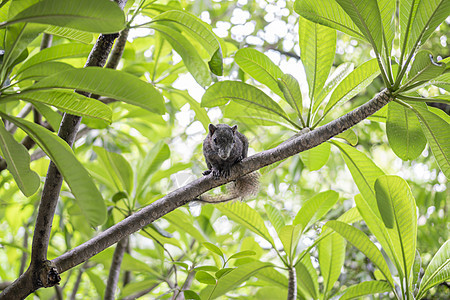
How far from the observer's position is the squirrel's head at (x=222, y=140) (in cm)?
133

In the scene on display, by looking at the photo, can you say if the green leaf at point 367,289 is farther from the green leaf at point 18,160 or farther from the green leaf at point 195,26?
the green leaf at point 18,160

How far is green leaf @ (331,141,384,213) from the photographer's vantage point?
1.25m

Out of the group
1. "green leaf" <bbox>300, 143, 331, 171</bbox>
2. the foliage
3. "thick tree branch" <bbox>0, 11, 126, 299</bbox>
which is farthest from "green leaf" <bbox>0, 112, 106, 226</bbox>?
"green leaf" <bbox>300, 143, 331, 171</bbox>

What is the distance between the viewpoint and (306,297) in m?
1.60

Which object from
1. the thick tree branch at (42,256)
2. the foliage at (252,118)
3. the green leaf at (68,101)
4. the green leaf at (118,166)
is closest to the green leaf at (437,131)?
the foliage at (252,118)

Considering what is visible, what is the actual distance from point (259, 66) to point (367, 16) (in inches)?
14.6

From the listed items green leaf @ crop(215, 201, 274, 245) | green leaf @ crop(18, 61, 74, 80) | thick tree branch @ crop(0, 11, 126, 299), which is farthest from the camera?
green leaf @ crop(215, 201, 274, 245)

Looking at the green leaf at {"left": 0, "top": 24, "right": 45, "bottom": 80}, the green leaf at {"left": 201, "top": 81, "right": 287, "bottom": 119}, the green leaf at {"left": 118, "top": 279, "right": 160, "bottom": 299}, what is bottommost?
the green leaf at {"left": 118, "top": 279, "right": 160, "bottom": 299}

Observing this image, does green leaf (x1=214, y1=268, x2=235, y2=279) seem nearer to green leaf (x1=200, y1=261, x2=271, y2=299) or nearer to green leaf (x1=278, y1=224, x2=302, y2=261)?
green leaf (x1=200, y1=261, x2=271, y2=299)

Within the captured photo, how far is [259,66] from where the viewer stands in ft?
4.08

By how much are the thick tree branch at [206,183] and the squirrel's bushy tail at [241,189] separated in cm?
29

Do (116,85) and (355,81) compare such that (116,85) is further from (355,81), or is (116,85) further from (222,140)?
(355,81)

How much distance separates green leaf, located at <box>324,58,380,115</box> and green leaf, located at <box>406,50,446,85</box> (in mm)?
295

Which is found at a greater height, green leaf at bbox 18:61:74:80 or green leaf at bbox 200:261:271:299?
green leaf at bbox 18:61:74:80
